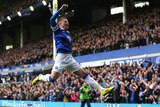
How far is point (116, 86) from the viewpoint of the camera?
20.0 meters

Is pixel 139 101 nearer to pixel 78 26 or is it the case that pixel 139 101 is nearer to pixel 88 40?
pixel 88 40

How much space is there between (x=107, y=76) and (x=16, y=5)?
2978 cm

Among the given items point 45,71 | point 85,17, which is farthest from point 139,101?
point 85,17

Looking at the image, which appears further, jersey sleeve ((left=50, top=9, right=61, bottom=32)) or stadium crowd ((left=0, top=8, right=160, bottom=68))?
stadium crowd ((left=0, top=8, right=160, bottom=68))

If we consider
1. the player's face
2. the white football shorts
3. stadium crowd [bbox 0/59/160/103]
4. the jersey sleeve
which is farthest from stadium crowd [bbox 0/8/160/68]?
the jersey sleeve

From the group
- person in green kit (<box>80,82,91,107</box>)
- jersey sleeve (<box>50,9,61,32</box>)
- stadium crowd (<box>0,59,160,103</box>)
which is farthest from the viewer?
person in green kit (<box>80,82,91,107</box>)

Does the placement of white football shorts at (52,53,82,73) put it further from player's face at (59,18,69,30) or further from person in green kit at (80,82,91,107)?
person in green kit at (80,82,91,107)

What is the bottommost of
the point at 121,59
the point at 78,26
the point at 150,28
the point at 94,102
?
the point at 94,102

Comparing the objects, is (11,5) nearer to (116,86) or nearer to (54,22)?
(116,86)

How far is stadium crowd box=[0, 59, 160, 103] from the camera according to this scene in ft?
60.9

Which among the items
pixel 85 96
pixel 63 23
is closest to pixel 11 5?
pixel 85 96

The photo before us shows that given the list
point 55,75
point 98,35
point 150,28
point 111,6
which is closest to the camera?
point 55,75

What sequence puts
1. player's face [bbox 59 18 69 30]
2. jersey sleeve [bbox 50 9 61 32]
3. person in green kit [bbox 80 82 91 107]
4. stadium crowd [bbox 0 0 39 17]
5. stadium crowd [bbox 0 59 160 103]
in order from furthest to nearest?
stadium crowd [bbox 0 0 39 17], person in green kit [bbox 80 82 91 107], stadium crowd [bbox 0 59 160 103], player's face [bbox 59 18 69 30], jersey sleeve [bbox 50 9 61 32]

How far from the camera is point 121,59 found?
28891mm
